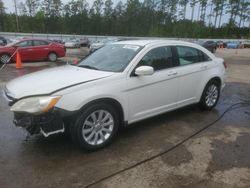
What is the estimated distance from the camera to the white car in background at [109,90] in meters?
3.33

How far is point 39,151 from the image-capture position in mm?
3754

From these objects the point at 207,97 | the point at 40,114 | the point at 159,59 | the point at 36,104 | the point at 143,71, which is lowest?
the point at 207,97

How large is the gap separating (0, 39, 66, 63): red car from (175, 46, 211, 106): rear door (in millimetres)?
11638

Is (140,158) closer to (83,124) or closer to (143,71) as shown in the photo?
(83,124)

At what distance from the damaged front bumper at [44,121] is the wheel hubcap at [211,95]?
3.53m

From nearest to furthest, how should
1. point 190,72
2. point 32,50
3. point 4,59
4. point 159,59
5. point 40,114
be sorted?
point 40,114
point 159,59
point 190,72
point 4,59
point 32,50

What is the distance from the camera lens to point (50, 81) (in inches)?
145

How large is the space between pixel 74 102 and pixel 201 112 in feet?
11.0

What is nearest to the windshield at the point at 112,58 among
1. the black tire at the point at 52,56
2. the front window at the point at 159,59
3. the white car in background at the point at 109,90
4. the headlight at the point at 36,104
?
the white car in background at the point at 109,90

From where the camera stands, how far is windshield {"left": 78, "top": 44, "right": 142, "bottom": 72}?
13.7 ft

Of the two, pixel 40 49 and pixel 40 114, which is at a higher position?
pixel 40 114

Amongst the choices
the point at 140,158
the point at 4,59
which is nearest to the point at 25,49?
the point at 4,59

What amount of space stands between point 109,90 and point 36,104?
103 centimetres

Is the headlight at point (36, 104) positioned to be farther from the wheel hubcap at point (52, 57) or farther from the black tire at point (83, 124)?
the wheel hubcap at point (52, 57)
